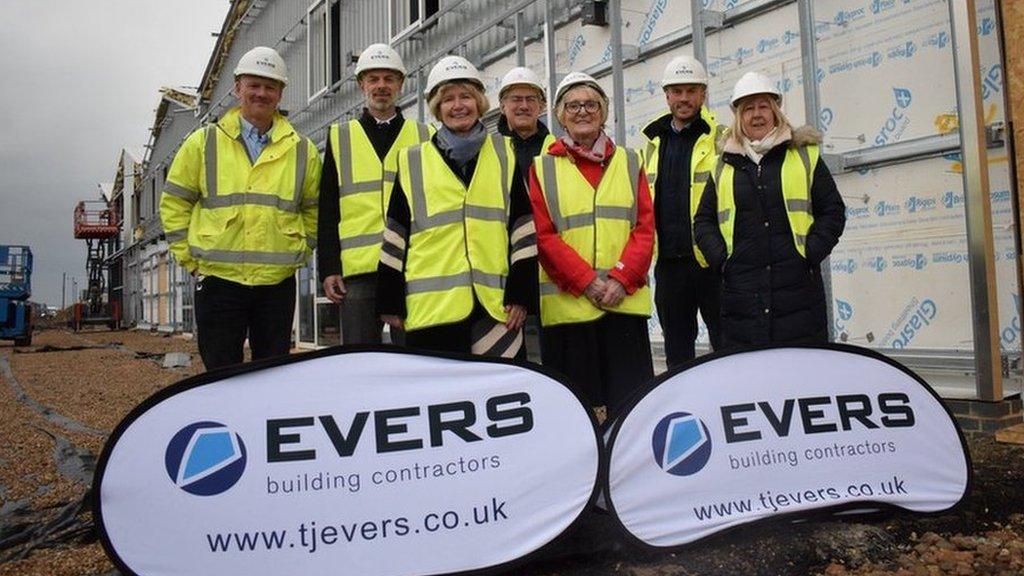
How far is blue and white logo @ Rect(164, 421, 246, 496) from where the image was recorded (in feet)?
7.28

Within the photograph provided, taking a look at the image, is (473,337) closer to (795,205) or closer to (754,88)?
(795,205)

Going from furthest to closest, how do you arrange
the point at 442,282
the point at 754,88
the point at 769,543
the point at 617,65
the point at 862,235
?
the point at 617,65, the point at 862,235, the point at 754,88, the point at 442,282, the point at 769,543

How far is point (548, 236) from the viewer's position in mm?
3207

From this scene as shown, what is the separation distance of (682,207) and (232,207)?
217cm

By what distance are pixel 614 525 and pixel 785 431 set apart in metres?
0.75

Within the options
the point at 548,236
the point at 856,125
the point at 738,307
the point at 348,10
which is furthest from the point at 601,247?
the point at 348,10

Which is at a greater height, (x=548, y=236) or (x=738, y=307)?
(x=548, y=236)

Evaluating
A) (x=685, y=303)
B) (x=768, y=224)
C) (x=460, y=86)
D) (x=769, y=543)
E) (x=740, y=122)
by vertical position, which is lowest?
(x=769, y=543)

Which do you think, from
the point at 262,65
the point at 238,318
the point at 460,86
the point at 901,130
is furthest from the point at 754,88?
the point at 238,318

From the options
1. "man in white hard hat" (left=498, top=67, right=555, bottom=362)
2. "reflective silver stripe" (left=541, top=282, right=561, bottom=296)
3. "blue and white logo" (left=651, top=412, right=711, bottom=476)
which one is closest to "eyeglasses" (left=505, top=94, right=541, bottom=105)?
"man in white hard hat" (left=498, top=67, right=555, bottom=362)

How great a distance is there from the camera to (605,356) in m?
3.29

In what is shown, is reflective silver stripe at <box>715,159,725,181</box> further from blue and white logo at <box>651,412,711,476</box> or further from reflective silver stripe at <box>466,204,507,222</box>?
blue and white logo at <box>651,412,711,476</box>

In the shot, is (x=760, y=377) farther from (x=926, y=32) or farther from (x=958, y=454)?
(x=926, y=32)

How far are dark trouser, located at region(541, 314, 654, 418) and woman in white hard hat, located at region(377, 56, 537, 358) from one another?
290 mm
